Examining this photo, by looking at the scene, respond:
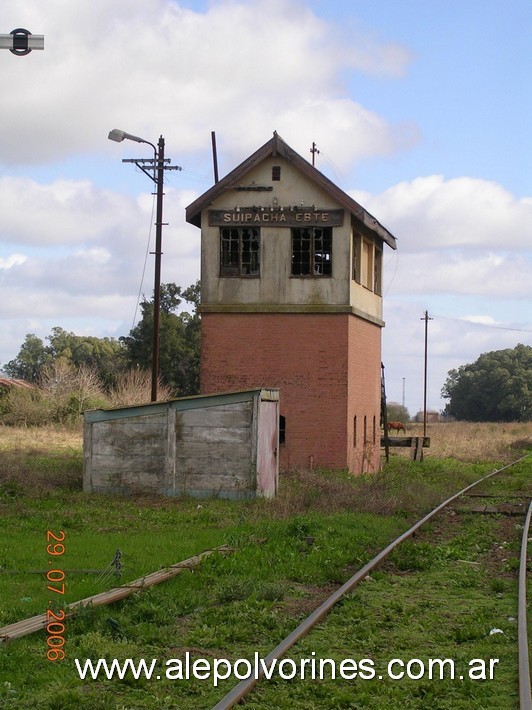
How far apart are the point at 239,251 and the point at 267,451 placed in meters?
9.44

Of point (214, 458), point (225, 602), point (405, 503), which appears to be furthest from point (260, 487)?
point (225, 602)

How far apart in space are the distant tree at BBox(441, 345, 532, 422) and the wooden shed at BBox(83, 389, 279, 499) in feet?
290

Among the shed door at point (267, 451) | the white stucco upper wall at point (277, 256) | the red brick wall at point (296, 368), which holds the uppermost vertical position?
the white stucco upper wall at point (277, 256)

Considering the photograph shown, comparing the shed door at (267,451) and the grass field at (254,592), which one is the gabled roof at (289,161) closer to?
the shed door at (267,451)

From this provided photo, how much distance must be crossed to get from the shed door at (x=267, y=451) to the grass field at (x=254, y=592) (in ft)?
1.52

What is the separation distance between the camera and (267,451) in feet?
70.0

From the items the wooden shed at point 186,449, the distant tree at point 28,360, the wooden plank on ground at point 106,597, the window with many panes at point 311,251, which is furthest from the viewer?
the distant tree at point 28,360

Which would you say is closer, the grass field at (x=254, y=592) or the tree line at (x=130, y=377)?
the grass field at (x=254, y=592)

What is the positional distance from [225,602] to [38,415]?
42844mm

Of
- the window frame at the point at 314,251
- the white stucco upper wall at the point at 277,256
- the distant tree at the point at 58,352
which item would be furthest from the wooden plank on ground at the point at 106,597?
the distant tree at the point at 58,352

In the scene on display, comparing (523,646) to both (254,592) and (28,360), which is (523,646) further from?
(28,360)

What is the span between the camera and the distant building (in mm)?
28781

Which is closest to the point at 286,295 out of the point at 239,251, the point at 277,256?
the point at 277,256

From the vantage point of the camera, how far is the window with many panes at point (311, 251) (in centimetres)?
A: 2911
